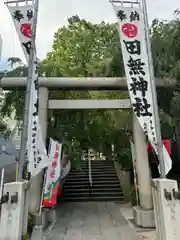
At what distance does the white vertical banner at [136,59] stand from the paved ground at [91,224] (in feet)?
10.4

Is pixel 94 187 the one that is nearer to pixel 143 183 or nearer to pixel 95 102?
pixel 143 183

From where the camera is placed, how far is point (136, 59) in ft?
20.4

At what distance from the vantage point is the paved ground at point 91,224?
6.29 m

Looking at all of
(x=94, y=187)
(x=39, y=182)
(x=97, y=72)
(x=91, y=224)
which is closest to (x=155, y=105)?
(x=39, y=182)

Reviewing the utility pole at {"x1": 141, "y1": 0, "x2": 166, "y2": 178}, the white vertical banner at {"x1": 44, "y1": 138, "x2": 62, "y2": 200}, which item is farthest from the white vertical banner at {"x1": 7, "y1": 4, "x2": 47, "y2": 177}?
the utility pole at {"x1": 141, "y1": 0, "x2": 166, "y2": 178}

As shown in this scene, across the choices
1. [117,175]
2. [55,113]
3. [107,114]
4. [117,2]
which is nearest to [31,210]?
[55,113]

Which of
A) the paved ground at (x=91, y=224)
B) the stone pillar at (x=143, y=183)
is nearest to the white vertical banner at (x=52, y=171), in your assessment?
the paved ground at (x=91, y=224)

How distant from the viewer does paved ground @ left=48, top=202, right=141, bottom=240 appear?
248 inches

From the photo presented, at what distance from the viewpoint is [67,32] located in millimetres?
14625

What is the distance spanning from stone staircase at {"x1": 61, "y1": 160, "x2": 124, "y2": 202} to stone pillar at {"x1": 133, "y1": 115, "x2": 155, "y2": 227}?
3.77 meters

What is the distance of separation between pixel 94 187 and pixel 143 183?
5.15 metres

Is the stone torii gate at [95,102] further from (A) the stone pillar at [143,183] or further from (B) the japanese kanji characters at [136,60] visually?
(B) the japanese kanji characters at [136,60]

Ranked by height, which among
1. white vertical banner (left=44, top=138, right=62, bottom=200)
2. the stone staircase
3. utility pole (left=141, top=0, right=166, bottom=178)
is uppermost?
utility pole (left=141, top=0, right=166, bottom=178)

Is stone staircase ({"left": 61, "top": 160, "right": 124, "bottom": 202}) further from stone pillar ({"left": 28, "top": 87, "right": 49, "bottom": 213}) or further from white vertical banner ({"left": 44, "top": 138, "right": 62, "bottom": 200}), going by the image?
white vertical banner ({"left": 44, "top": 138, "right": 62, "bottom": 200})
